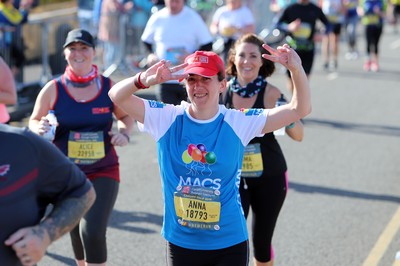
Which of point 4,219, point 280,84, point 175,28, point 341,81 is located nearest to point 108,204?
point 4,219

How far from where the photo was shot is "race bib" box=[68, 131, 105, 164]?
18.1ft

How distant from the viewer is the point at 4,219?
3.13 m

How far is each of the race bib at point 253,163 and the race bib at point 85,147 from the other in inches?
37.6

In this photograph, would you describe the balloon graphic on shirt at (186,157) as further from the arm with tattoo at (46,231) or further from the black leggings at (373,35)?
the black leggings at (373,35)

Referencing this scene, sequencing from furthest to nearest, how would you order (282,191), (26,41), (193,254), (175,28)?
(26,41) → (175,28) → (282,191) → (193,254)

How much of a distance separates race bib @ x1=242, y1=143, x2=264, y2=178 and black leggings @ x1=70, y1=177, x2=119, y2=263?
879 mm

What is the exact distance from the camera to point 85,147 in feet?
18.1

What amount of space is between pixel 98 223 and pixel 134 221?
7.49 ft

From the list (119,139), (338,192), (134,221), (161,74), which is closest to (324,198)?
(338,192)

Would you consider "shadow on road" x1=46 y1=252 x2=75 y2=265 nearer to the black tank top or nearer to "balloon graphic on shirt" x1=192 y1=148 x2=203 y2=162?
the black tank top

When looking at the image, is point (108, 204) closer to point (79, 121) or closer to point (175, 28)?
point (79, 121)

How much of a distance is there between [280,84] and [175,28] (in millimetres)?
7398

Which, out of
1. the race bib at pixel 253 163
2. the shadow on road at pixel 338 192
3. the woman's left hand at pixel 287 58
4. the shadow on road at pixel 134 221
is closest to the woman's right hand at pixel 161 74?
the woman's left hand at pixel 287 58

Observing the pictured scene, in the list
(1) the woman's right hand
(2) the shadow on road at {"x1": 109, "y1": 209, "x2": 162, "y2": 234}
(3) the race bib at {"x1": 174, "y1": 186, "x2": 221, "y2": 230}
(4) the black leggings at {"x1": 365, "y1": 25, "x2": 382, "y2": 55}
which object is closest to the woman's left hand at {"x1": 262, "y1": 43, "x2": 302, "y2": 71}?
(1) the woman's right hand
